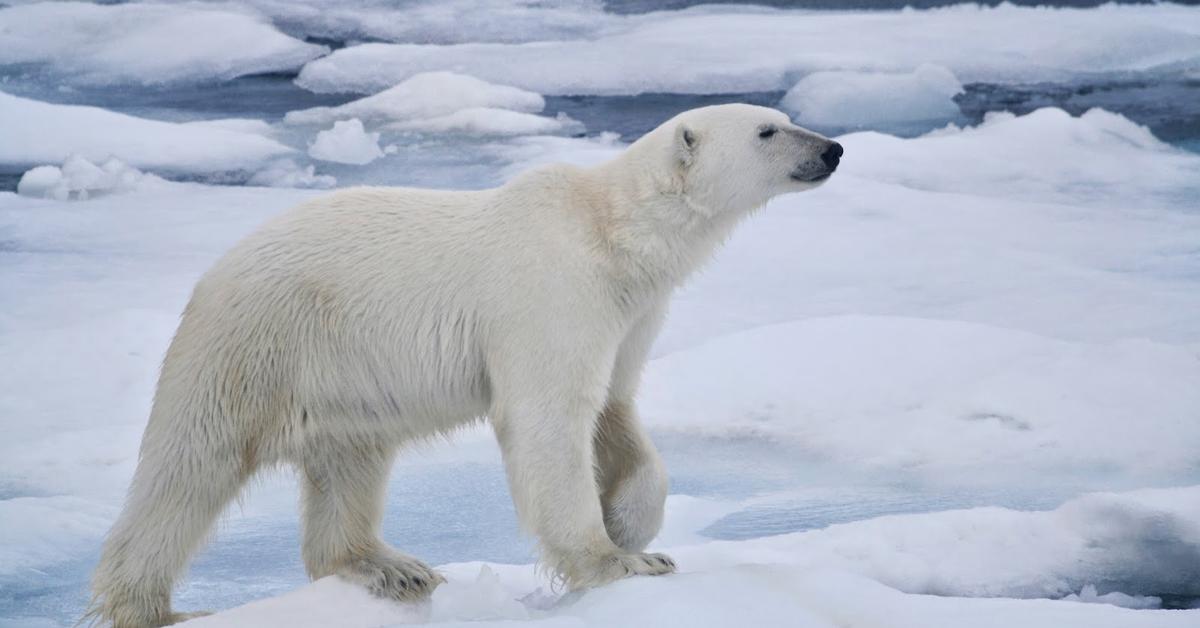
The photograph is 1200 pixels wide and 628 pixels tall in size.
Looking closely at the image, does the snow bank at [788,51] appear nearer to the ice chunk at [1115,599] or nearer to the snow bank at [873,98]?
the snow bank at [873,98]

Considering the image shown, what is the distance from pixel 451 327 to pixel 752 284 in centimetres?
370

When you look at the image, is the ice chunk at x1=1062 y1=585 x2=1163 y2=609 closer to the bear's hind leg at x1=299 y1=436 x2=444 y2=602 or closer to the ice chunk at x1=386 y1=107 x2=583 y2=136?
the bear's hind leg at x1=299 y1=436 x2=444 y2=602

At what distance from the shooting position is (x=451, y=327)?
342 centimetres

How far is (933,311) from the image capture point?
21.8ft

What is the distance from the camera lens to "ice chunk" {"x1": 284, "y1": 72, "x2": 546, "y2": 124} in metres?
7.50

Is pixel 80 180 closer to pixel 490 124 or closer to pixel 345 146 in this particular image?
pixel 345 146

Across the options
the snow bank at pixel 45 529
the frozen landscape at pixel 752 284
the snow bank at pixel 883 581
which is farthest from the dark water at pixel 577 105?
the snow bank at pixel 883 581

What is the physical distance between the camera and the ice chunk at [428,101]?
24.6 feet

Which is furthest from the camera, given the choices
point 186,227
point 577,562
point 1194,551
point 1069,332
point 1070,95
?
point 1070,95

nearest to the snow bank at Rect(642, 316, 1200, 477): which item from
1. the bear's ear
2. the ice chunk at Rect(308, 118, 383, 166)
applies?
the ice chunk at Rect(308, 118, 383, 166)

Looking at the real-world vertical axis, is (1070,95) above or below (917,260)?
above

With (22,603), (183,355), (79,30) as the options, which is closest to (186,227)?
(79,30)

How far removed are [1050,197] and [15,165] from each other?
18.5ft

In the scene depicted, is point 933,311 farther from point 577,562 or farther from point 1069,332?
point 577,562
